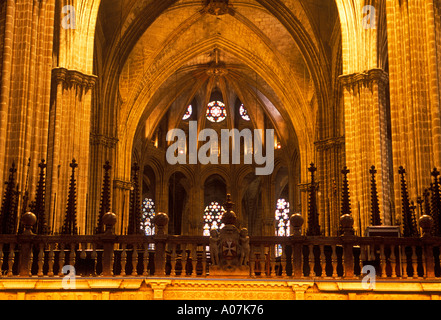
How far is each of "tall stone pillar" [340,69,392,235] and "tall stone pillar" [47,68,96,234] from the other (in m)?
8.80

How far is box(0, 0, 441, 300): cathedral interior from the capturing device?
420 inches

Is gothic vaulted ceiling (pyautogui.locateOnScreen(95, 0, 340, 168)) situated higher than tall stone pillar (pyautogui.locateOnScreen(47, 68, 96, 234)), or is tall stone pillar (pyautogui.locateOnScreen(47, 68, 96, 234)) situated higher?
gothic vaulted ceiling (pyautogui.locateOnScreen(95, 0, 340, 168))

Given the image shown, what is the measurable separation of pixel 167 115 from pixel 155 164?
10.3ft

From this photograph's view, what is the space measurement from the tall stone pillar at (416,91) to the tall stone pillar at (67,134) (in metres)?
10.1

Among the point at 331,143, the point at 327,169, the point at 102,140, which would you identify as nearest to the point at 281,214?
the point at 327,169

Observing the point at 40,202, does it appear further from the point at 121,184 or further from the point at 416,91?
the point at 121,184

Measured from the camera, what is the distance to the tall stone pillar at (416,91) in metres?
16.3

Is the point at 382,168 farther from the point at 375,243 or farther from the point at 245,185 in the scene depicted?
the point at 245,185

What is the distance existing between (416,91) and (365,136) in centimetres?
620

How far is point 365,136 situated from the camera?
898 inches

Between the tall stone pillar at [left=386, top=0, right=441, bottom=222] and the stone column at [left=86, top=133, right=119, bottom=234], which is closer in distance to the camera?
the tall stone pillar at [left=386, top=0, right=441, bottom=222]

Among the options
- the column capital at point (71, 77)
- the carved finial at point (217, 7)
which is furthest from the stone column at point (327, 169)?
the column capital at point (71, 77)

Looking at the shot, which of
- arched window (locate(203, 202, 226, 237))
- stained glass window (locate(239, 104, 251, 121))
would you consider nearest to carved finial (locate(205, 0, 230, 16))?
stained glass window (locate(239, 104, 251, 121))

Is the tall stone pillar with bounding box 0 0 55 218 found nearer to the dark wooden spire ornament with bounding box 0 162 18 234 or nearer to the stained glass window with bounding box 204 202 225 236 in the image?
the dark wooden spire ornament with bounding box 0 162 18 234
